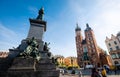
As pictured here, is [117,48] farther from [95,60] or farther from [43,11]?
[43,11]

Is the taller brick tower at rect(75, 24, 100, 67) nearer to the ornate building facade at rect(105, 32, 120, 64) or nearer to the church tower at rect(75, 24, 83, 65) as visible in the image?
the church tower at rect(75, 24, 83, 65)

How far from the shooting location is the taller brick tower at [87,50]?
47.2m

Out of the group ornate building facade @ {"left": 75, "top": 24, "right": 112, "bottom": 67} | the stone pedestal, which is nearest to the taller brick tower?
ornate building facade @ {"left": 75, "top": 24, "right": 112, "bottom": 67}

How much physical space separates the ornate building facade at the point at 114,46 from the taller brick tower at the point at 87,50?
8541 mm

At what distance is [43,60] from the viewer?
7.10m

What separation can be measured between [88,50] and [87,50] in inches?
38.2

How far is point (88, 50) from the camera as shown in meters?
50.8

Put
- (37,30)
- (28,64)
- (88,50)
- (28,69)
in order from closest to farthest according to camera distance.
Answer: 1. (28,69)
2. (28,64)
3. (37,30)
4. (88,50)

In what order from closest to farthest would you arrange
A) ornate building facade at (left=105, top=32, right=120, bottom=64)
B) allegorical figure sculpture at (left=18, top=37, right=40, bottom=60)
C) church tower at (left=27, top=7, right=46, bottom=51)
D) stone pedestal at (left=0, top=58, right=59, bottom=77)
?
stone pedestal at (left=0, top=58, right=59, bottom=77) < allegorical figure sculpture at (left=18, top=37, right=40, bottom=60) < church tower at (left=27, top=7, right=46, bottom=51) < ornate building facade at (left=105, top=32, right=120, bottom=64)

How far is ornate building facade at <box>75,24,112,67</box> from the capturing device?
46866 millimetres

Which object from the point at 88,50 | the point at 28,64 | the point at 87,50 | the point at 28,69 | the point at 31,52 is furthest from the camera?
the point at 87,50

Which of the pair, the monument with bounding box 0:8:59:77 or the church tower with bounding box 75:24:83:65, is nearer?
the monument with bounding box 0:8:59:77

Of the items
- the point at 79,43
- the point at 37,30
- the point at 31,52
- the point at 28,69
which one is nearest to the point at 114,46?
the point at 79,43

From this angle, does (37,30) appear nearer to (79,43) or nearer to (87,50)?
(87,50)
